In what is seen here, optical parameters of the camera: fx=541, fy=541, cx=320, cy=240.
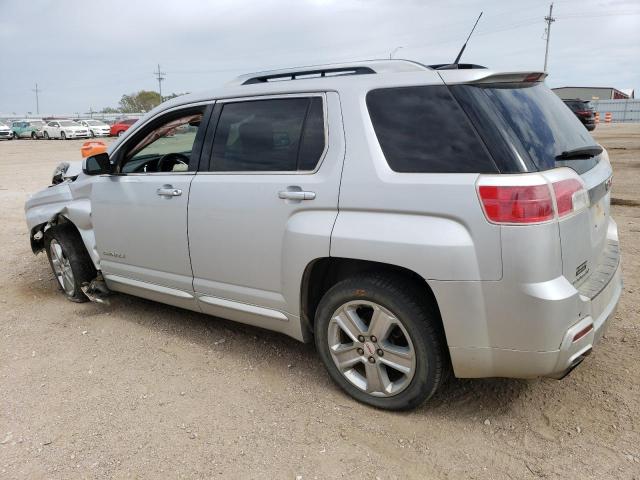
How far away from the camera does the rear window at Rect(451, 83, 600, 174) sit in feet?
8.33

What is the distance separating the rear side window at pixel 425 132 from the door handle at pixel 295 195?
0.49 meters

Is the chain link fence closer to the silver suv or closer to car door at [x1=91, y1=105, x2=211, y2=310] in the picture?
car door at [x1=91, y1=105, x2=211, y2=310]

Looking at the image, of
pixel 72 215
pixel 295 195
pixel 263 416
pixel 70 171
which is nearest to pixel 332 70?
pixel 295 195

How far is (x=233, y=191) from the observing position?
11.2 feet

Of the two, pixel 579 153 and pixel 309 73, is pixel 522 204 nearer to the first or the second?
pixel 579 153

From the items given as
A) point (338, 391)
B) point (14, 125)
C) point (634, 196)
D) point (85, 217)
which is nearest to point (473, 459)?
point (338, 391)

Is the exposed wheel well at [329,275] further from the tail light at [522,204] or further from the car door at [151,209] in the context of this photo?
→ the car door at [151,209]

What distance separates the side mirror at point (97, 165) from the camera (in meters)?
4.18

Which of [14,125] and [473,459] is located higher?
[14,125]

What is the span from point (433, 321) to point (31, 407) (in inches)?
97.1

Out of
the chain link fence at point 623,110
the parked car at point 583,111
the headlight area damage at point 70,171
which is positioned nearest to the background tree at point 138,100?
the chain link fence at point 623,110

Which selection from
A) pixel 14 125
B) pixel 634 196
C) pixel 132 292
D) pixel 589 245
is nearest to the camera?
pixel 589 245

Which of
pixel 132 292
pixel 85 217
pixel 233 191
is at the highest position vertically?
pixel 233 191

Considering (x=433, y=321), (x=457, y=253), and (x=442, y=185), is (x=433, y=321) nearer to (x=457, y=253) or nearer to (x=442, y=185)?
(x=457, y=253)
